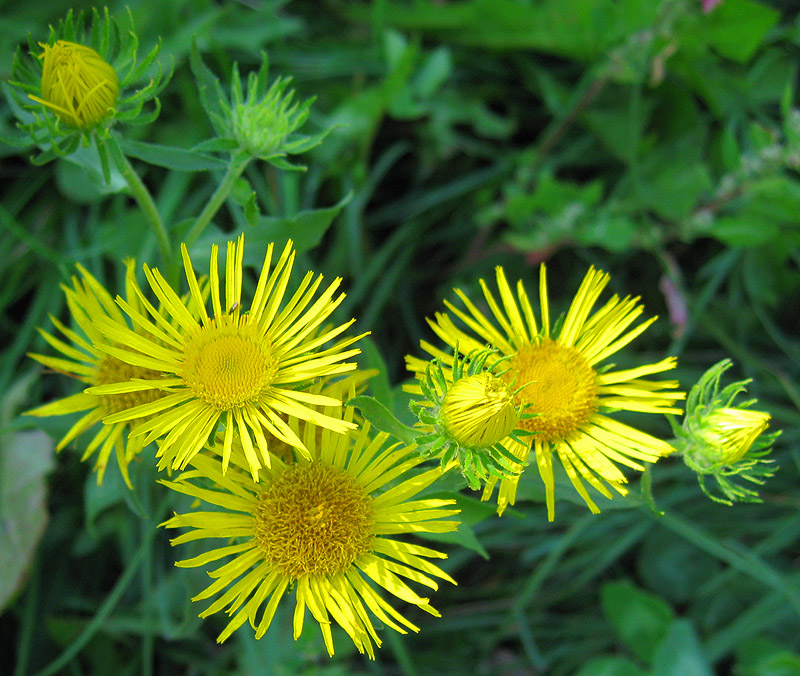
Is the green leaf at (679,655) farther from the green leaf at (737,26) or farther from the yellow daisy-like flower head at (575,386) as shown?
the green leaf at (737,26)

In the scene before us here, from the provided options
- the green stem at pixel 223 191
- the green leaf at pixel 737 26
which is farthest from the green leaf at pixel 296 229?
the green leaf at pixel 737 26

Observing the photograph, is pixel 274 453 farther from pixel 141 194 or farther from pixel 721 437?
pixel 721 437

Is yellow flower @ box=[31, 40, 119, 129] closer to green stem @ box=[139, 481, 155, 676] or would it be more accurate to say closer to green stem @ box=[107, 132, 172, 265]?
green stem @ box=[107, 132, 172, 265]

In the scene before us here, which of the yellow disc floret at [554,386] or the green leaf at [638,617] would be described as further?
the green leaf at [638,617]

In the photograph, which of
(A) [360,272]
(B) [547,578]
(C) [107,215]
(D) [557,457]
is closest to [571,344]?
(D) [557,457]

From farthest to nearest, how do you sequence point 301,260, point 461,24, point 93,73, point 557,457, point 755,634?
1. point 461,24
2. point 755,634
3. point 301,260
4. point 557,457
5. point 93,73

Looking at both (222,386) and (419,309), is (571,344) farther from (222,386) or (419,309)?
(419,309)
